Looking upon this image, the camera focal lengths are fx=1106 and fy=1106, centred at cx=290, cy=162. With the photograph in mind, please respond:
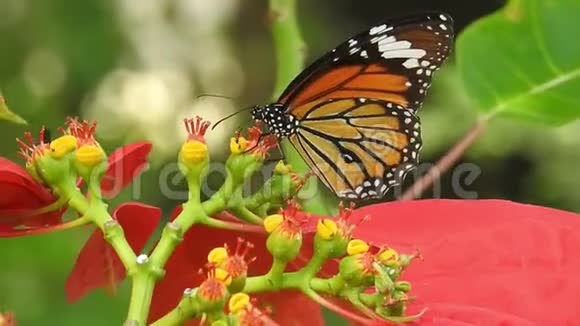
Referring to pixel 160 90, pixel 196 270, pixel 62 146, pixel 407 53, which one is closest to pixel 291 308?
pixel 196 270

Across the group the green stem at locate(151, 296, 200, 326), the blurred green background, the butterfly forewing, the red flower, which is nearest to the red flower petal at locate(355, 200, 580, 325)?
the red flower

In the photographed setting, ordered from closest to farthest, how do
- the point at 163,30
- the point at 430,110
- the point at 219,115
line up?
the point at 430,110
the point at 219,115
the point at 163,30

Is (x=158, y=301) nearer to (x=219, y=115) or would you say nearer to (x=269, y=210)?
(x=269, y=210)

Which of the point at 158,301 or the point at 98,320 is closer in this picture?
the point at 158,301

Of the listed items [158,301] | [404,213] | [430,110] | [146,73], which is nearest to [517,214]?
[404,213]

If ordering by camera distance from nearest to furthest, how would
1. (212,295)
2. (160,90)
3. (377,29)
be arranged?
(212,295)
(377,29)
(160,90)

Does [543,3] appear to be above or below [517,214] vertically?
above

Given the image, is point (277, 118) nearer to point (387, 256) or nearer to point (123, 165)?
point (123, 165)
